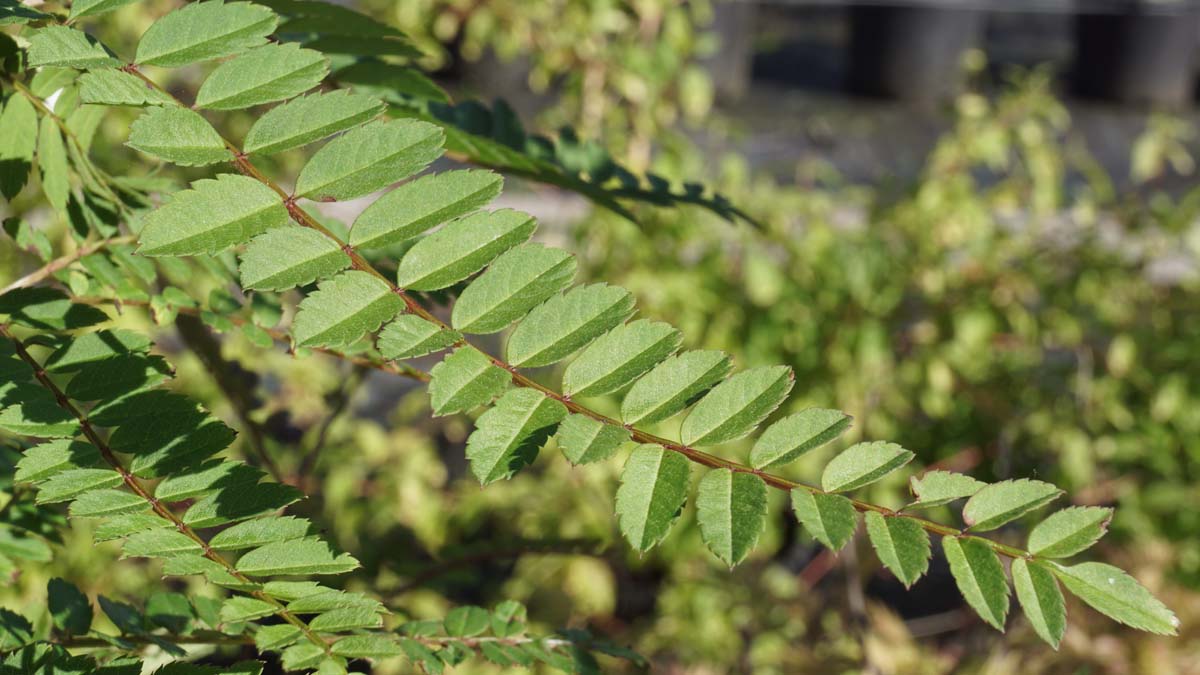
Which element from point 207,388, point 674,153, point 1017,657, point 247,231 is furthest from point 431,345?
point 674,153

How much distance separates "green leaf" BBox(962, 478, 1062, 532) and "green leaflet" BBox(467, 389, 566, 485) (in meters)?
0.21

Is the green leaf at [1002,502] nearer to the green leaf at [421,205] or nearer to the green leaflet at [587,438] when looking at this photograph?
the green leaflet at [587,438]

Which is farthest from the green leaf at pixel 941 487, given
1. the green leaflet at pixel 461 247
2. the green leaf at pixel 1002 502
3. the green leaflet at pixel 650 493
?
the green leaflet at pixel 461 247

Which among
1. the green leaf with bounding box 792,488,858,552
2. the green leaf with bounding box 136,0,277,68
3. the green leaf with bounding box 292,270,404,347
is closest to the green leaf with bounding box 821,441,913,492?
the green leaf with bounding box 792,488,858,552

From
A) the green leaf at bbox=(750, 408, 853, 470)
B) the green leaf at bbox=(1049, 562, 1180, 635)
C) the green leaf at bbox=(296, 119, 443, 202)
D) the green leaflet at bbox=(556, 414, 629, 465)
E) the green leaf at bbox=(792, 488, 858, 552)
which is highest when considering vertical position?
the green leaf at bbox=(296, 119, 443, 202)

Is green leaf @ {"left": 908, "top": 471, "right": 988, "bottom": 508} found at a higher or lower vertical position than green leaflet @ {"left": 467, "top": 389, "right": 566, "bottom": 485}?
lower

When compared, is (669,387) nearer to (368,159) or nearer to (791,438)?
(791,438)

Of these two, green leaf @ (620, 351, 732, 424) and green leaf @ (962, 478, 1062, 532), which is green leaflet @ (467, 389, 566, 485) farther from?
green leaf @ (962, 478, 1062, 532)

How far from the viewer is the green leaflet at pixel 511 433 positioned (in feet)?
1.82

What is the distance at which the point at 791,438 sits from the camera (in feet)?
1.94

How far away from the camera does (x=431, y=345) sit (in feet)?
1.87

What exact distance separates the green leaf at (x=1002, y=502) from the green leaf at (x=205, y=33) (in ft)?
1.41

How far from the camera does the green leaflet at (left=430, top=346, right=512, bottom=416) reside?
1.87 feet

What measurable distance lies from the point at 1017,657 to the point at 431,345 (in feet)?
5.37
